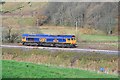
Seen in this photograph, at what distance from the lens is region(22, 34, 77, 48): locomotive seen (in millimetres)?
39562

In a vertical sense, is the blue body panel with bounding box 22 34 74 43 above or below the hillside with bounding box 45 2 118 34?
below

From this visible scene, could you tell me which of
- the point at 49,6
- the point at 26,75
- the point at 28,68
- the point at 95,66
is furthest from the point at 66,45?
the point at 49,6

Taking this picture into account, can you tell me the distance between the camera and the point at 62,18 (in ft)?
215

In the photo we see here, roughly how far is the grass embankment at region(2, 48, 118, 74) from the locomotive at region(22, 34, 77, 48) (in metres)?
3.85

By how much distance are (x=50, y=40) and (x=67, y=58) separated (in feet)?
25.6

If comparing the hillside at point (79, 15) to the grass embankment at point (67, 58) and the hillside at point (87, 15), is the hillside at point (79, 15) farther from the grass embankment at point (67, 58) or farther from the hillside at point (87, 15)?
the grass embankment at point (67, 58)

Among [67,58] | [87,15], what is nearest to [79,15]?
[87,15]

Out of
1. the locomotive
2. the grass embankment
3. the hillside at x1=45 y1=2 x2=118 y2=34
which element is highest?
the hillside at x1=45 y1=2 x2=118 y2=34

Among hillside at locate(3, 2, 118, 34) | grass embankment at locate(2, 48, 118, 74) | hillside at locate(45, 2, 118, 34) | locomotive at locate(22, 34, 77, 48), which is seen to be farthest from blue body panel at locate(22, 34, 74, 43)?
hillside at locate(45, 2, 118, 34)

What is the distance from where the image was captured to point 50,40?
40.7m

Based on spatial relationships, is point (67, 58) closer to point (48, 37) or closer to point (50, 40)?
point (50, 40)

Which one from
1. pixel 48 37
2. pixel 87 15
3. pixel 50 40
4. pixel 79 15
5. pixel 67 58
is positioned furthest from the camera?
pixel 87 15

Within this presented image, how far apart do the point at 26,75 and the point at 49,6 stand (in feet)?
180

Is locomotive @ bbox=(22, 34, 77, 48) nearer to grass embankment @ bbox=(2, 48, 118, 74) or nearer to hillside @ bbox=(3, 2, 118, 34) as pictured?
grass embankment @ bbox=(2, 48, 118, 74)
